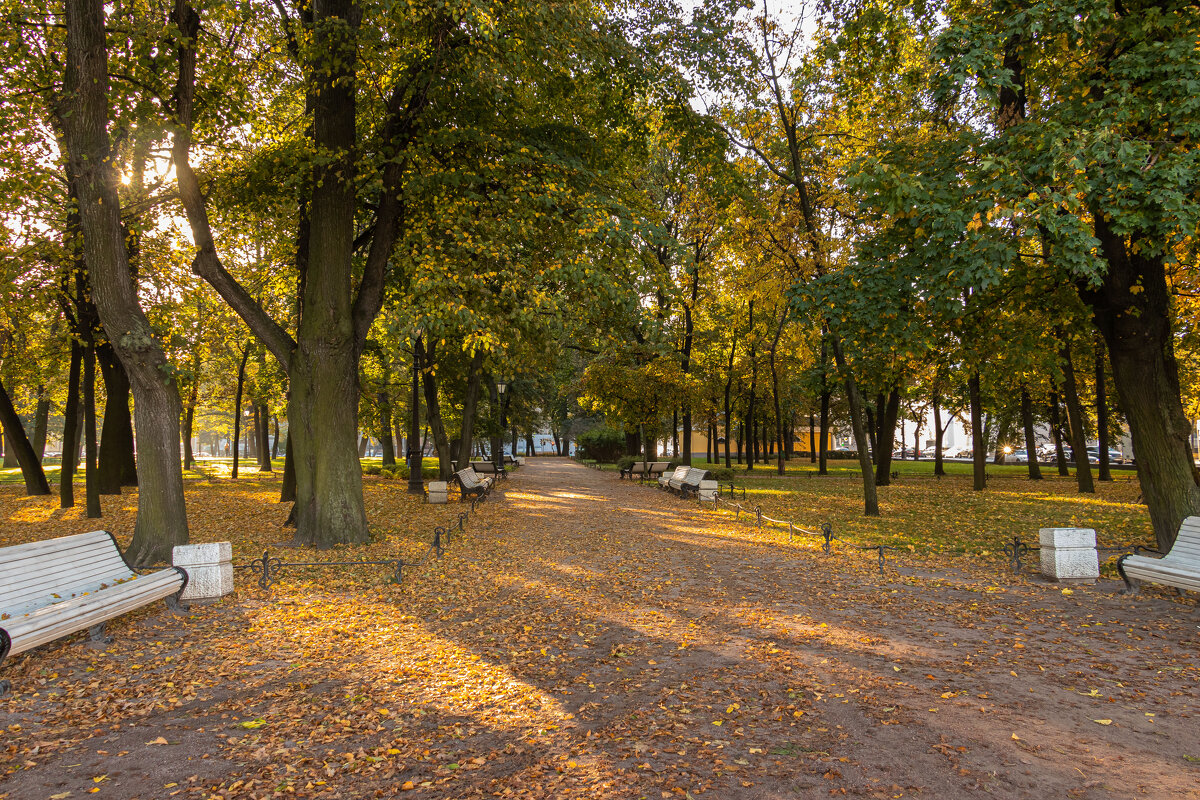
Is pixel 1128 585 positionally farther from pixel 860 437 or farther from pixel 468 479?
pixel 468 479

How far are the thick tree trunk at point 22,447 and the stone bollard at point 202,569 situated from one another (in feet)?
49.1

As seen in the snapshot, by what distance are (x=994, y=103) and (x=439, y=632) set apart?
851cm

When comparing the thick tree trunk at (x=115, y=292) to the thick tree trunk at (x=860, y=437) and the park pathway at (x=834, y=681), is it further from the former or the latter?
the thick tree trunk at (x=860, y=437)

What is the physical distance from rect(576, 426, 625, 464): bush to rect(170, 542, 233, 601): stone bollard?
3738 cm

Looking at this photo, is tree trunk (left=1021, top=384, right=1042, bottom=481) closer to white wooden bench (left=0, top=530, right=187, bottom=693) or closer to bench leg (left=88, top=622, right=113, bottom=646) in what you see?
white wooden bench (left=0, top=530, right=187, bottom=693)

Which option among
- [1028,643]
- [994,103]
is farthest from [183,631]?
[994,103]

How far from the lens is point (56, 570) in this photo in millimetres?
6074

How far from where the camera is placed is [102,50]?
8.48m

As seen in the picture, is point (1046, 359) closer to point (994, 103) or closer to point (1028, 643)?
point (994, 103)

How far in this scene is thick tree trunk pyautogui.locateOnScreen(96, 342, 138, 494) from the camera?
17297mm

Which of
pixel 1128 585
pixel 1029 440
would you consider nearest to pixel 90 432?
pixel 1128 585

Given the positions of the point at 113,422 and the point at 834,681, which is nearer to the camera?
the point at 834,681

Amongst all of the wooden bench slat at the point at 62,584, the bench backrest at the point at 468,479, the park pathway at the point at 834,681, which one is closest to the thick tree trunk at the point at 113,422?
the bench backrest at the point at 468,479

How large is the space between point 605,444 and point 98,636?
4029cm
